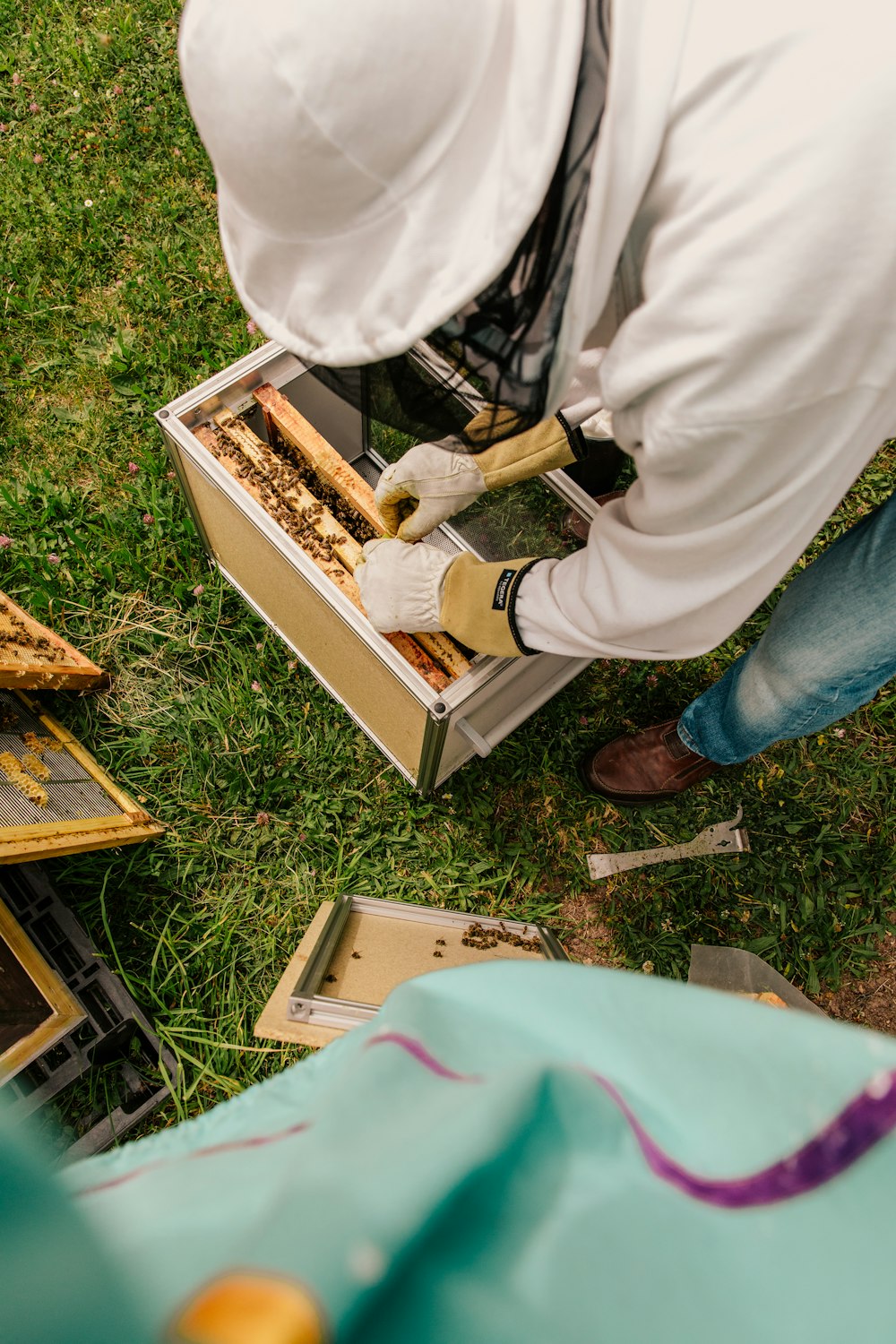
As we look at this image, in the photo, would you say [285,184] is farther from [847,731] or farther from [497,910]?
[847,731]

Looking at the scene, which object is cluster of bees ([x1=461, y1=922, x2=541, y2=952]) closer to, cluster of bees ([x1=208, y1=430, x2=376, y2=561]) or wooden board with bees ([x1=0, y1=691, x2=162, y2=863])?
wooden board with bees ([x1=0, y1=691, x2=162, y2=863])

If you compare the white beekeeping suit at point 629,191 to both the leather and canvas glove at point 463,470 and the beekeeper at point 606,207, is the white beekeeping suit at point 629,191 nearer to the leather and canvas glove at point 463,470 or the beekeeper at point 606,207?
the beekeeper at point 606,207

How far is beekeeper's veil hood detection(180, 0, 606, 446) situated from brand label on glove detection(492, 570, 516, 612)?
81cm

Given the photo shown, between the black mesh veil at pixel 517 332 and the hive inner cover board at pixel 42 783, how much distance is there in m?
1.38

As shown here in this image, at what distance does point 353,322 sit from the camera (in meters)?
1.05

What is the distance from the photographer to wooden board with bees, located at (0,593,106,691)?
88.0 inches

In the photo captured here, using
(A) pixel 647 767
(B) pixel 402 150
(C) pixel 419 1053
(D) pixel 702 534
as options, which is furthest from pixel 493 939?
(B) pixel 402 150

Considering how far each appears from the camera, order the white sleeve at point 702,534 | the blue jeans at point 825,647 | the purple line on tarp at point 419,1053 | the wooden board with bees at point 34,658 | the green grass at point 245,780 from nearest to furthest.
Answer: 1. the purple line on tarp at point 419,1053
2. the white sleeve at point 702,534
3. the blue jeans at point 825,647
4. the wooden board with bees at point 34,658
5. the green grass at point 245,780

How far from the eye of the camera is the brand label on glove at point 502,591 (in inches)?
72.9

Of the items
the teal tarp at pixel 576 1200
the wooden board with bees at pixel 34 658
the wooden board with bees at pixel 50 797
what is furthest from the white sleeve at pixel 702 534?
the wooden board with bees at pixel 34 658

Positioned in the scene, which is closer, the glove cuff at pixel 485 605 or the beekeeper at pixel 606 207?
the beekeeper at pixel 606 207

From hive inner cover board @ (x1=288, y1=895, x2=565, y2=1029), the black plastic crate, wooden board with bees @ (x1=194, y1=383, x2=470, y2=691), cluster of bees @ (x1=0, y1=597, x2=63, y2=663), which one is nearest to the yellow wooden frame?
the black plastic crate

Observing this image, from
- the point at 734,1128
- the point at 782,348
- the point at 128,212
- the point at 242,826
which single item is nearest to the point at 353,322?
the point at 782,348

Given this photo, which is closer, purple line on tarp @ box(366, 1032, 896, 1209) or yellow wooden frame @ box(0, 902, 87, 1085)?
purple line on tarp @ box(366, 1032, 896, 1209)
